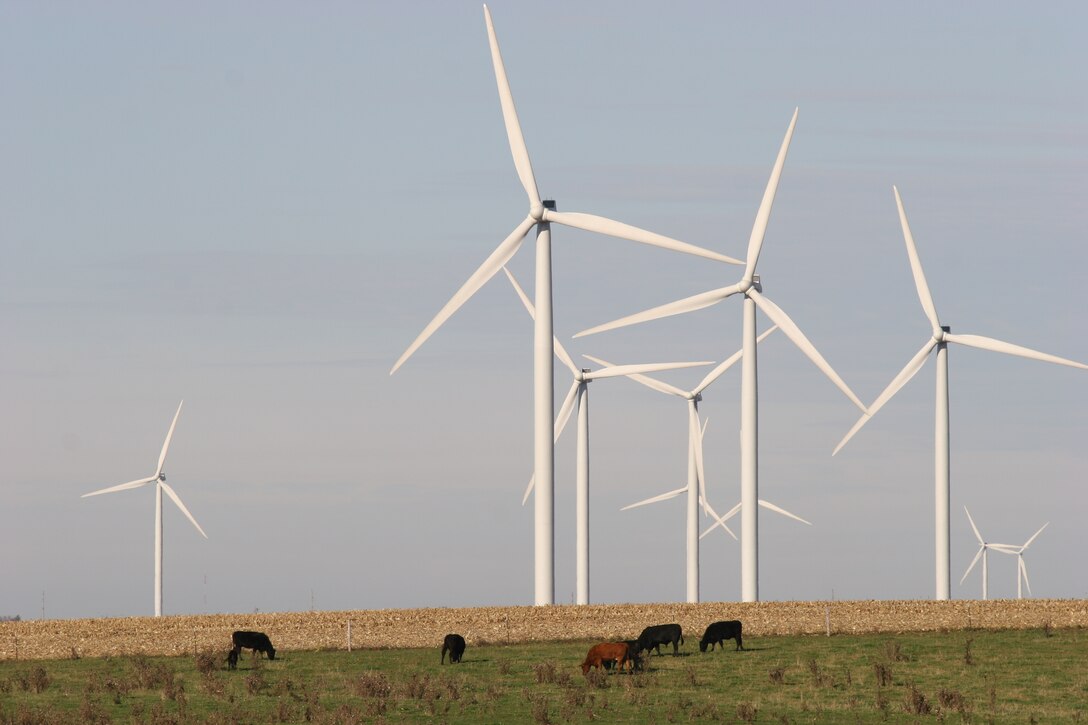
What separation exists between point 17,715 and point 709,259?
3418 cm

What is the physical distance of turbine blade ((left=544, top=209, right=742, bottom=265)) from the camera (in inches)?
2655

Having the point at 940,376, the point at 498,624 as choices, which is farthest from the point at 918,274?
the point at 498,624

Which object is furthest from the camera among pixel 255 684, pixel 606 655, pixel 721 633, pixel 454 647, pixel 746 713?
pixel 721 633

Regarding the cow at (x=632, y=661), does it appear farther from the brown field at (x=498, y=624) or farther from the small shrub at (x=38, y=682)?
the small shrub at (x=38, y=682)

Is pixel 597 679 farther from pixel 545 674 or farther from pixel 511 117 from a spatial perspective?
pixel 511 117

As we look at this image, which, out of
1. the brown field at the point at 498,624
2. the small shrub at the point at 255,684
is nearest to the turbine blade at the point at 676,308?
the brown field at the point at 498,624

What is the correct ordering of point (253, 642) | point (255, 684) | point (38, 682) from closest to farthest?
1. point (255, 684)
2. point (38, 682)
3. point (253, 642)

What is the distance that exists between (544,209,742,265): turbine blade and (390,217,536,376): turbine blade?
1.21 m

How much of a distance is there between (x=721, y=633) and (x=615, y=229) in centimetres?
2004

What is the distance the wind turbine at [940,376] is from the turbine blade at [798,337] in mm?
5242

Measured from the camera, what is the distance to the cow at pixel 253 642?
54375 millimetres

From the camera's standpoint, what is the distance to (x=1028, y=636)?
192ft

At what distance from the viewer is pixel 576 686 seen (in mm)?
44688

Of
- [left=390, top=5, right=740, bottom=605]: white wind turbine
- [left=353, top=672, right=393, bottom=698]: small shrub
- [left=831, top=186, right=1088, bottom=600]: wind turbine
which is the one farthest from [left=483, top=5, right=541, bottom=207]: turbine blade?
[left=353, top=672, right=393, bottom=698]: small shrub
